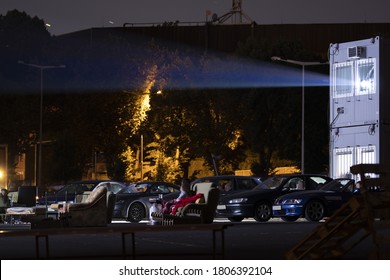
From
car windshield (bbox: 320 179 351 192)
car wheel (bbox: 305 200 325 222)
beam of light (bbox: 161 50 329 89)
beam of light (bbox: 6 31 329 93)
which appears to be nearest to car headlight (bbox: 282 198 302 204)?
car wheel (bbox: 305 200 325 222)

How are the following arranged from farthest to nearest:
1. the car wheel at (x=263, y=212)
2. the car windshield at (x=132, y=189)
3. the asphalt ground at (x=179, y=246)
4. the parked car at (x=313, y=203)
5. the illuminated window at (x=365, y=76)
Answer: the car windshield at (x=132, y=189), the car wheel at (x=263, y=212), the parked car at (x=313, y=203), the illuminated window at (x=365, y=76), the asphalt ground at (x=179, y=246)

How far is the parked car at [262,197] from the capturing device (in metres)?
37.1

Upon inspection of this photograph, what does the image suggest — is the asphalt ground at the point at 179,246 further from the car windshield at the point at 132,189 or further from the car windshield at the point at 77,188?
the car windshield at the point at 77,188

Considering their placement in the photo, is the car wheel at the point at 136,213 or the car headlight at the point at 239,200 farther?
the car wheel at the point at 136,213

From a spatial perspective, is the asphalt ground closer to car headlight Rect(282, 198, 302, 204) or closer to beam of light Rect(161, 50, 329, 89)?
car headlight Rect(282, 198, 302, 204)

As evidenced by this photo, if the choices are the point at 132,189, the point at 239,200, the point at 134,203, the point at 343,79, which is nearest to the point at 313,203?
the point at 239,200

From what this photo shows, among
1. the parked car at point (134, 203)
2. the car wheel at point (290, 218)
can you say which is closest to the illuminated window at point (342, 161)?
the car wheel at point (290, 218)

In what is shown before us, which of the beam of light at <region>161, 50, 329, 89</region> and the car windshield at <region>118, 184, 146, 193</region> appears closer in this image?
the car windshield at <region>118, 184, 146, 193</region>

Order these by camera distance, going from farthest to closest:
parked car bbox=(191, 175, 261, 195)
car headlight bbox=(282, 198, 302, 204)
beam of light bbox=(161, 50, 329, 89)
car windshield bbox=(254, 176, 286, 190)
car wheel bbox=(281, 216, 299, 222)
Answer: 1. beam of light bbox=(161, 50, 329, 89)
2. parked car bbox=(191, 175, 261, 195)
3. car windshield bbox=(254, 176, 286, 190)
4. car wheel bbox=(281, 216, 299, 222)
5. car headlight bbox=(282, 198, 302, 204)

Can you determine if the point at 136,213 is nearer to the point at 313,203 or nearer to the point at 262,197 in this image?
the point at 262,197

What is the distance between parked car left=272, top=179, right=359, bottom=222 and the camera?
36062 mm

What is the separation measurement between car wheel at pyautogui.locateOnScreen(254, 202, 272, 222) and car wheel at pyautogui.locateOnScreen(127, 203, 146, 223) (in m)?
4.28

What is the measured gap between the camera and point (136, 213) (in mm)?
39812

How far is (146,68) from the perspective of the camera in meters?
80.5
